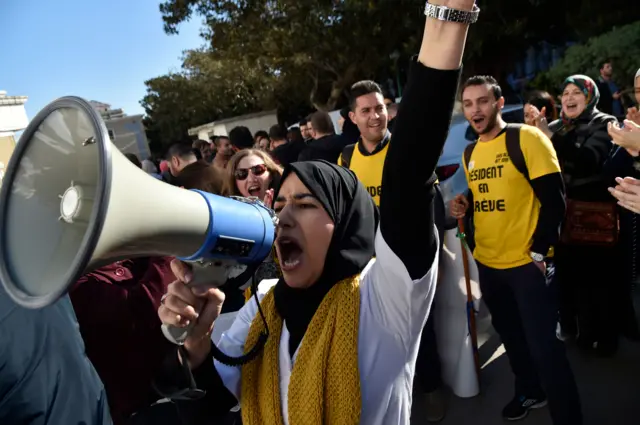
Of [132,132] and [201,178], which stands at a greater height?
[132,132]

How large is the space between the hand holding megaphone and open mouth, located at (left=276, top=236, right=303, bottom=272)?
196mm

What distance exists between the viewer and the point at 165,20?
51.8 ft

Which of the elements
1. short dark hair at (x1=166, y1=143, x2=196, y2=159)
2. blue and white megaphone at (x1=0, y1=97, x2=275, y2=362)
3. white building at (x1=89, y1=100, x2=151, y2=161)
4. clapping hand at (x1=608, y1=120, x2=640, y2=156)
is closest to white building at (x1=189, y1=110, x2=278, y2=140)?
white building at (x1=89, y1=100, x2=151, y2=161)

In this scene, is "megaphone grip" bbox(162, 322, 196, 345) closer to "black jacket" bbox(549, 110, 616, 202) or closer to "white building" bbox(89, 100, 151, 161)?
"black jacket" bbox(549, 110, 616, 202)

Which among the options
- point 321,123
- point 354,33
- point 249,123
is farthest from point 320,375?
point 249,123

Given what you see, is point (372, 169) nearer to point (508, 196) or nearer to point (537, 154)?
point (508, 196)

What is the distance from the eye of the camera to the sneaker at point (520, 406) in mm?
2840

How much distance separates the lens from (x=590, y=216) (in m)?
3.13

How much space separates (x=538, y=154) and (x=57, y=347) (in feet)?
7.44

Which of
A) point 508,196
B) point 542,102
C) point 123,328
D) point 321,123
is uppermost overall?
point 321,123

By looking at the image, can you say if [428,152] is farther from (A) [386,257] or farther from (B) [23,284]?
(B) [23,284]

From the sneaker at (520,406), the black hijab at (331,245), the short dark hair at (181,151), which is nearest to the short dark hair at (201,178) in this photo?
the black hijab at (331,245)

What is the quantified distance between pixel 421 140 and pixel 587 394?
276 cm

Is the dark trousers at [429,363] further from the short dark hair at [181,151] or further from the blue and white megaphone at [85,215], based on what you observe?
the short dark hair at [181,151]
